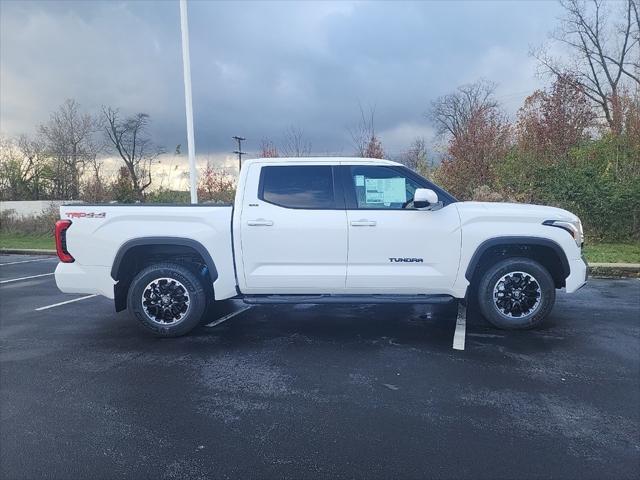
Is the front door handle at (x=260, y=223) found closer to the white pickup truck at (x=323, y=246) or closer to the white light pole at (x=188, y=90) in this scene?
the white pickup truck at (x=323, y=246)

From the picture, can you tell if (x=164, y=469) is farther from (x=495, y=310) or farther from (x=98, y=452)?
(x=495, y=310)

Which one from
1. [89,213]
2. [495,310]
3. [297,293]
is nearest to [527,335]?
[495,310]

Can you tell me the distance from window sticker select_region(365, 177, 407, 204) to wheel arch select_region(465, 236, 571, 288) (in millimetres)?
1063

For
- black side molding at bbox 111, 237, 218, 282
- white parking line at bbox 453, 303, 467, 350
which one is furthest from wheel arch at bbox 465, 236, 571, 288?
black side molding at bbox 111, 237, 218, 282

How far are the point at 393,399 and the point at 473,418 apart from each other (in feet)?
2.00

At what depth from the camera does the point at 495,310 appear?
16.6 feet

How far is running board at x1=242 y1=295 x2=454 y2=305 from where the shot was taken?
4957 mm

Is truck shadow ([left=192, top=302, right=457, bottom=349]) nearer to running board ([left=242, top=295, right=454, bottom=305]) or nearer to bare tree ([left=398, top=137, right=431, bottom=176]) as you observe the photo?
running board ([left=242, top=295, right=454, bottom=305])

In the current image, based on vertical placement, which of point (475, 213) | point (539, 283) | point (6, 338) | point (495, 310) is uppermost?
point (475, 213)

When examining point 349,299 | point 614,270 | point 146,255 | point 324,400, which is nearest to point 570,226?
point 349,299

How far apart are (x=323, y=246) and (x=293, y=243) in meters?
0.33

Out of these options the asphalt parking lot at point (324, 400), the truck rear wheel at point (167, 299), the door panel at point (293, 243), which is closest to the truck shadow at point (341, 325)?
the asphalt parking lot at point (324, 400)

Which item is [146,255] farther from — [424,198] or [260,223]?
[424,198]

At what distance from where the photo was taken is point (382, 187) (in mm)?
5105
